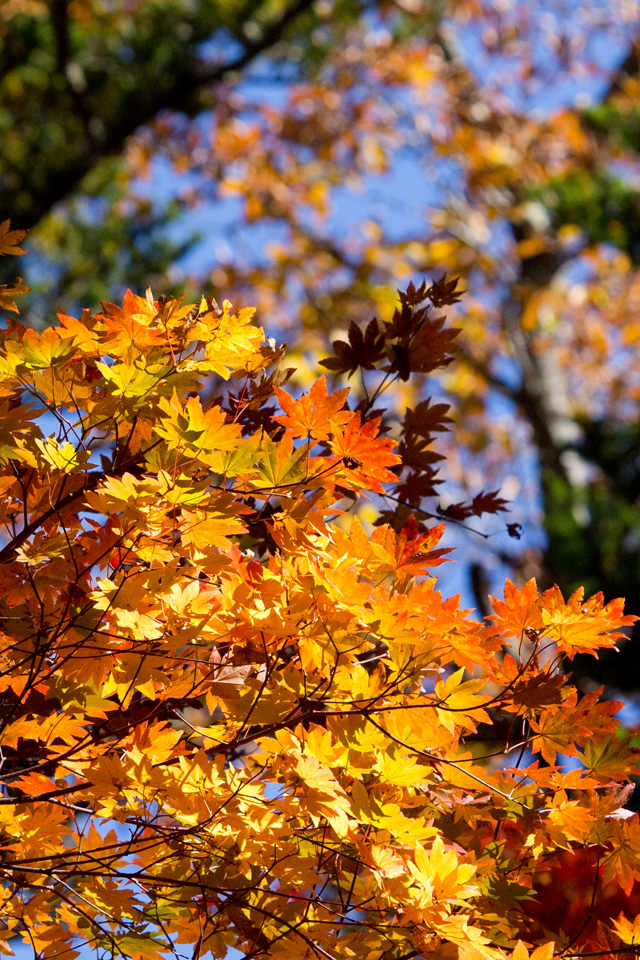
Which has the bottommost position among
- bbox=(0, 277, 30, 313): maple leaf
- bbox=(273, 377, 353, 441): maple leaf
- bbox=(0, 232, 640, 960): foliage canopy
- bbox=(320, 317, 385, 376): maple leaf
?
bbox=(0, 232, 640, 960): foliage canopy

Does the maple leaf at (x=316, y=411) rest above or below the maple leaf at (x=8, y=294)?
below

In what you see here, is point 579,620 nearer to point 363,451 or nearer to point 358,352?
point 363,451

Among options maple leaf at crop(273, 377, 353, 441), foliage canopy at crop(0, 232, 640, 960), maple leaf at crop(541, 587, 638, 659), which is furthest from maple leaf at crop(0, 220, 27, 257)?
maple leaf at crop(541, 587, 638, 659)

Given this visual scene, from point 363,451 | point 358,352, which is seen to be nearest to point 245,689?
point 363,451

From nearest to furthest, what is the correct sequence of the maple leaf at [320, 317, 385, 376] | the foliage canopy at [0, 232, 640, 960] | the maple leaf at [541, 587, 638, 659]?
the foliage canopy at [0, 232, 640, 960] < the maple leaf at [541, 587, 638, 659] < the maple leaf at [320, 317, 385, 376]

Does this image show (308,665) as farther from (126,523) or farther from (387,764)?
(126,523)

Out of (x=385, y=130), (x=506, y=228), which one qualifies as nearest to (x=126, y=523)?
(x=506, y=228)

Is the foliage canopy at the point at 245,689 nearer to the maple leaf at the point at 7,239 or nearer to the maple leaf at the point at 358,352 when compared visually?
the maple leaf at the point at 7,239

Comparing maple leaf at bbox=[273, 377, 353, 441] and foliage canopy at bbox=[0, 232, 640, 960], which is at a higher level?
maple leaf at bbox=[273, 377, 353, 441]

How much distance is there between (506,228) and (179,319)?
23.6 ft

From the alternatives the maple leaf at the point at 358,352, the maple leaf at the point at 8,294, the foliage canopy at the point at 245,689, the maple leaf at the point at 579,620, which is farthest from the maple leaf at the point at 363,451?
the maple leaf at the point at 8,294

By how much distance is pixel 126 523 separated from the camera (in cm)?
89

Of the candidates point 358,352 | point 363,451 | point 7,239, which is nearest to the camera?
point 363,451

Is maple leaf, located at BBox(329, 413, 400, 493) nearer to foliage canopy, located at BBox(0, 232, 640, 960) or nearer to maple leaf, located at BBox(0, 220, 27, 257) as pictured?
foliage canopy, located at BBox(0, 232, 640, 960)
